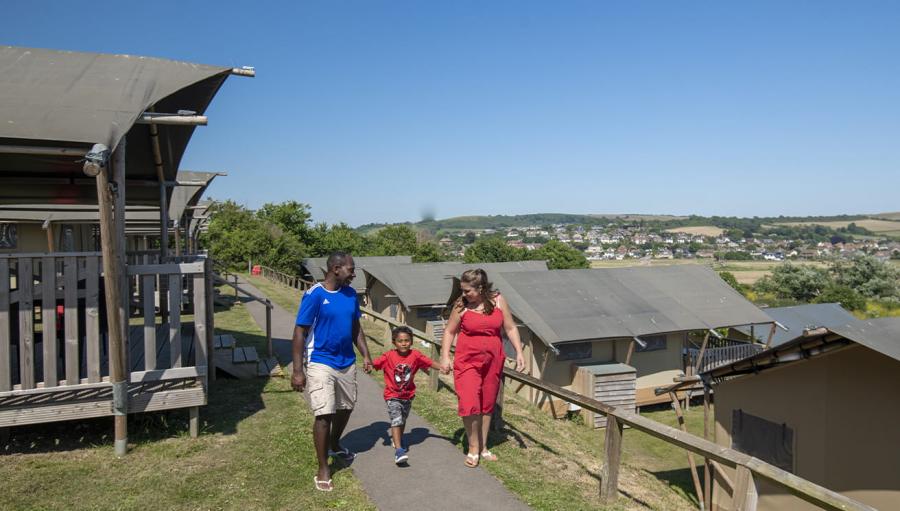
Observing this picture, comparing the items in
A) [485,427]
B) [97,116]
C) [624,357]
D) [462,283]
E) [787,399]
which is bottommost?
[624,357]

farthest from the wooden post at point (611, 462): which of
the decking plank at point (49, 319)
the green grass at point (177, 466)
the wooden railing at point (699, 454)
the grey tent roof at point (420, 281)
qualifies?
the grey tent roof at point (420, 281)

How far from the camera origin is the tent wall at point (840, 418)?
738 centimetres

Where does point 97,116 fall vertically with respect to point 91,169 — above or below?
above

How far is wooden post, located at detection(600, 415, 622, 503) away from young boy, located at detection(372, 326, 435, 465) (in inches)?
66.6

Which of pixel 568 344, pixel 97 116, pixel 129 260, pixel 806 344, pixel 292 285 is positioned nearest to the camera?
pixel 97 116

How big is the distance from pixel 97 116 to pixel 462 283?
353cm

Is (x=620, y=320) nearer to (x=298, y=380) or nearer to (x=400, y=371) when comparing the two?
(x=400, y=371)

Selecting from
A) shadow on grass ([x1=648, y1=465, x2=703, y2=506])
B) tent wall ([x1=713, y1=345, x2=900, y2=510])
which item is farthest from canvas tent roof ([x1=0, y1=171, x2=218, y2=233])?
shadow on grass ([x1=648, y1=465, x2=703, y2=506])

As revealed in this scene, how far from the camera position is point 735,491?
8.81 m

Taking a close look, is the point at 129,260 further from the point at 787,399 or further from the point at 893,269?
the point at 893,269

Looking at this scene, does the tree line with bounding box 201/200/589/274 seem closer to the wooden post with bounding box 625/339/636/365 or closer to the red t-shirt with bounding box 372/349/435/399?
the wooden post with bounding box 625/339/636/365

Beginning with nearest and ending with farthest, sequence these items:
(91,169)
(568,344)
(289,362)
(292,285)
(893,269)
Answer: (91,169), (289,362), (568,344), (292,285), (893,269)

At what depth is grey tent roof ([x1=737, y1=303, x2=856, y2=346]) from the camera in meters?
22.9

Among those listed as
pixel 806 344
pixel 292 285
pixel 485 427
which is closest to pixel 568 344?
pixel 806 344
